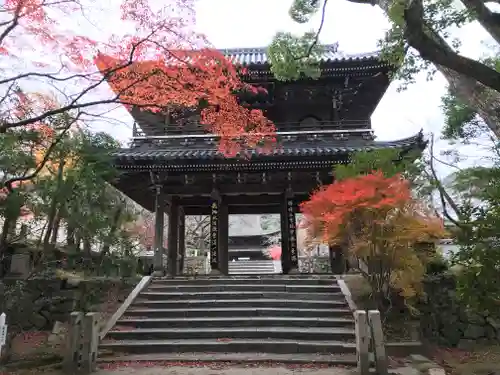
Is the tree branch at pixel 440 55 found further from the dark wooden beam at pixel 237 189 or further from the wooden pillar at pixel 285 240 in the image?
the dark wooden beam at pixel 237 189

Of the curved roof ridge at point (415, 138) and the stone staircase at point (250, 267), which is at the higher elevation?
the curved roof ridge at point (415, 138)

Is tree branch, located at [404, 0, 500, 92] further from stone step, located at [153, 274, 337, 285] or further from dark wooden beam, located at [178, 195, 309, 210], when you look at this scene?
dark wooden beam, located at [178, 195, 309, 210]

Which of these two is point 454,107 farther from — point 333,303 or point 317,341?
point 317,341

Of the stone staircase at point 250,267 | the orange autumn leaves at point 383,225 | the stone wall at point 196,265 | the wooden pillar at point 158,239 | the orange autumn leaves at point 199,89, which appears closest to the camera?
the orange autumn leaves at point 383,225

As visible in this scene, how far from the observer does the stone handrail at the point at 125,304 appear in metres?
8.19

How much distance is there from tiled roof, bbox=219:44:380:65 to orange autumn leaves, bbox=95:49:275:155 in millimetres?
1863

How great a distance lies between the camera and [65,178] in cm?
810

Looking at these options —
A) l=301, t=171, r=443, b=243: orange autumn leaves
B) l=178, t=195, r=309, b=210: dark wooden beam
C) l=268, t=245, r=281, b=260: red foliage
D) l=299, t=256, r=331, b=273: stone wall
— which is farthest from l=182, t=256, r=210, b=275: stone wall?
l=301, t=171, r=443, b=243: orange autumn leaves

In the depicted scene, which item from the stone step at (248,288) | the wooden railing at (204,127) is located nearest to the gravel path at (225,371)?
the stone step at (248,288)

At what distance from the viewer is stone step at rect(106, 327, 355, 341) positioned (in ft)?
25.7

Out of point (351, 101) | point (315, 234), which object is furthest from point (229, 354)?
point (351, 101)

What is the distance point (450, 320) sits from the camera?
9492 mm

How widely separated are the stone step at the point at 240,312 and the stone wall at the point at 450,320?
2.26 metres

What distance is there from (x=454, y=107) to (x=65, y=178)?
12859mm
